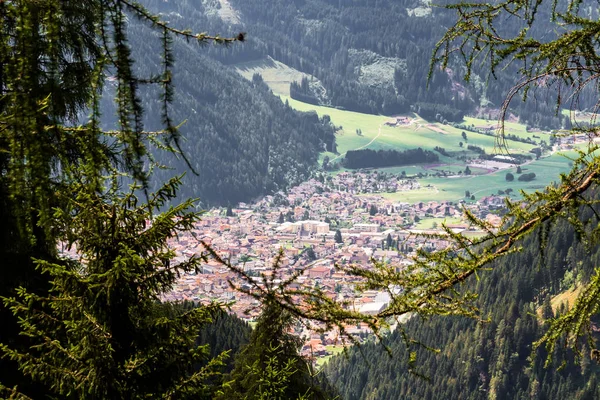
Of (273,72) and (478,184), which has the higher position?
(273,72)

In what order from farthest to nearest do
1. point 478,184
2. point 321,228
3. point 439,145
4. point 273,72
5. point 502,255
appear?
point 273,72, point 439,145, point 478,184, point 321,228, point 502,255

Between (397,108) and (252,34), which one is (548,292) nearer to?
(397,108)

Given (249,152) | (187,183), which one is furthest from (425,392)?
(249,152)

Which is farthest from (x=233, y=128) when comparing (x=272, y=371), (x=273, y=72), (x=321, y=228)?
(x=272, y=371)

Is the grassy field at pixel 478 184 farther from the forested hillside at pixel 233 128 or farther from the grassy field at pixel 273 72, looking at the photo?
the grassy field at pixel 273 72

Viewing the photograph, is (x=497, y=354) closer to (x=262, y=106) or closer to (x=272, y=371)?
(x=272, y=371)

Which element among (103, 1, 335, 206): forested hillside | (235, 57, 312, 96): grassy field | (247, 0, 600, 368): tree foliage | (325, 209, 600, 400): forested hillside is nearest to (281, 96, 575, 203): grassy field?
(235, 57, 312, 96): grassy field

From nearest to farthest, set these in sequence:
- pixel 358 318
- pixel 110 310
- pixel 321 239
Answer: pixel 358 318 < pixel 110 310 < pixel 321 239
